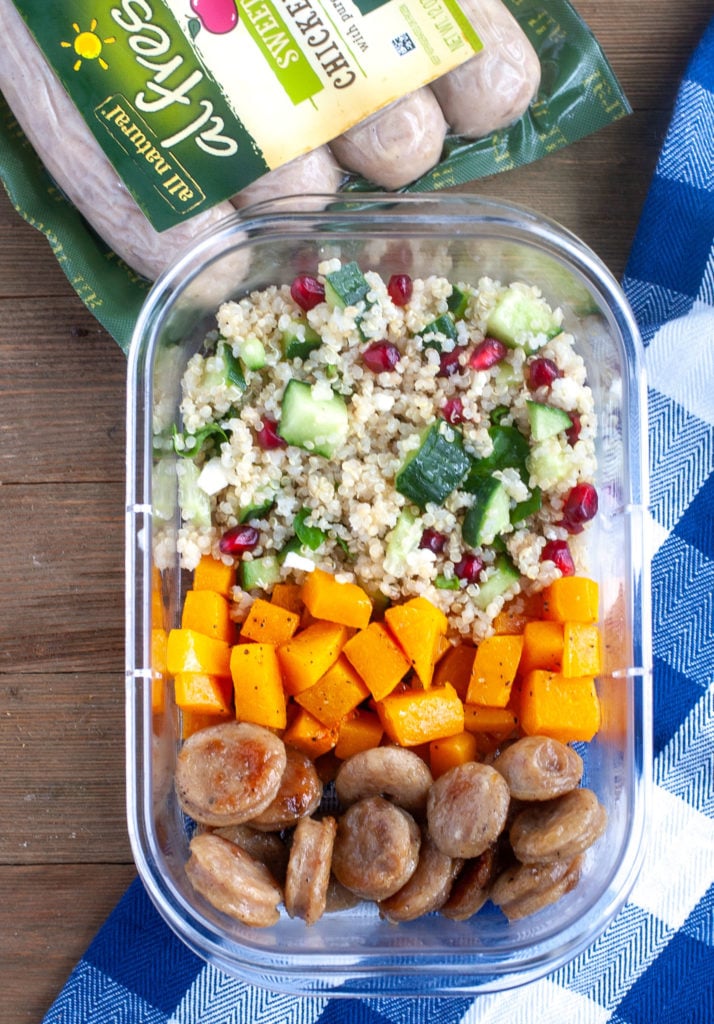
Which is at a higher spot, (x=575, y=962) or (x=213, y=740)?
(x=213, y=740)

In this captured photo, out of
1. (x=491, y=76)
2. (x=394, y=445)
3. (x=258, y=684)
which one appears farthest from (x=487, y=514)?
(x=491, y=76)

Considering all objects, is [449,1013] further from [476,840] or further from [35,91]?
[35,91]

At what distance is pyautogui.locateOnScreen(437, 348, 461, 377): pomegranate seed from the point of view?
185cm

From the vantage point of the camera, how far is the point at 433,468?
5.93 ft

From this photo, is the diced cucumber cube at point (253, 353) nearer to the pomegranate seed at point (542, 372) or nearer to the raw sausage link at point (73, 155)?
the raw sausage link at point (73, 155)

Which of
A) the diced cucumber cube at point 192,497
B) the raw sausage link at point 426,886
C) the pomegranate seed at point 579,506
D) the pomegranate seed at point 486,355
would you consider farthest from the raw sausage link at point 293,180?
the raw sausage link at point 426,886

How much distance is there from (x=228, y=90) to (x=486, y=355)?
0.76 meters

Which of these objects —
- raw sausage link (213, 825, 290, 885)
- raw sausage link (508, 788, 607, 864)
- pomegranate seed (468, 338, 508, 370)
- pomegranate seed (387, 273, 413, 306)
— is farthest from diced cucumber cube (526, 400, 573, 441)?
raw sausage link (213, 825, 290, 885)

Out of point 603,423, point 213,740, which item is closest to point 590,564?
point 603,423

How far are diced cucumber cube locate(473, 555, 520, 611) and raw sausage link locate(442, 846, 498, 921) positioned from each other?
0.46m

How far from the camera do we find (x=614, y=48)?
2070mm

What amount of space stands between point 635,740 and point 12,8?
→ 1930 mm

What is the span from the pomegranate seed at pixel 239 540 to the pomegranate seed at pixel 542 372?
25.0 inches

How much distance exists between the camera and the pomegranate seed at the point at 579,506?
72.1 inches
